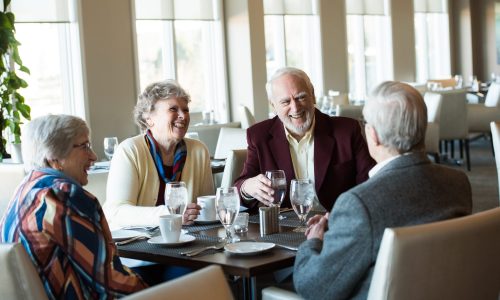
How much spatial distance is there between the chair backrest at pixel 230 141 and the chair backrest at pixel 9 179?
2.07m

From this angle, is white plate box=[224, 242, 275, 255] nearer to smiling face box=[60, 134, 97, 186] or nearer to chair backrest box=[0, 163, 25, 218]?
smiling face box=[60, 134, 97, 186]

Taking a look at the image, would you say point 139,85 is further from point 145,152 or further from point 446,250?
point 446,250

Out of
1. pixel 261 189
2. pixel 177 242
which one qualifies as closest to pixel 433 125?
pixel 261 189

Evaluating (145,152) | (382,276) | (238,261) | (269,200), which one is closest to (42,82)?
(145,152)

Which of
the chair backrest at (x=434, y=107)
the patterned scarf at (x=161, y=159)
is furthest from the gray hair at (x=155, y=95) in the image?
the chair backrest at (x=434, y=107)

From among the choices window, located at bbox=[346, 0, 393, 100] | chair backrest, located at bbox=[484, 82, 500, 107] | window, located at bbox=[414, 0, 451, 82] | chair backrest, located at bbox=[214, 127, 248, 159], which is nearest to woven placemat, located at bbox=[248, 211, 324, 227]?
chair backrest, located at bbox=[214, 127, 248, 159]

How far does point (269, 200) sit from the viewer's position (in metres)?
3.21

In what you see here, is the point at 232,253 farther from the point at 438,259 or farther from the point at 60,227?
the point at 438,259

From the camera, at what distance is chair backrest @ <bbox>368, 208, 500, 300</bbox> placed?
207 centimetres

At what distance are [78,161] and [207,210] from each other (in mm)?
732

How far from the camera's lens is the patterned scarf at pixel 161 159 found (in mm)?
3643

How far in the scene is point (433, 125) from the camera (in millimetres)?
8383

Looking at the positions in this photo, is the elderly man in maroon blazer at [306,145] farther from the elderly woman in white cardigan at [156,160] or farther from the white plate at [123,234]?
the white plate at [123,234]

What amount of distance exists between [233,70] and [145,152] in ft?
20.8
